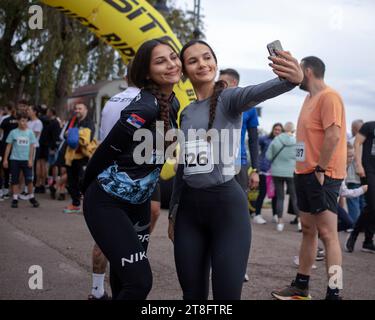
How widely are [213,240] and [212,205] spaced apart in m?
0.20

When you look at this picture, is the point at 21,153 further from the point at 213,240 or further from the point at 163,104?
the point at 213,240

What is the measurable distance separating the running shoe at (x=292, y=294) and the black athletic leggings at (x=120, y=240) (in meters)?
1.88

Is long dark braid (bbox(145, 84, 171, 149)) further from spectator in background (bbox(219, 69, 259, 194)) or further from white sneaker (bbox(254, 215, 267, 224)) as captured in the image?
white sneaker (bbox(254, 215, 267, 224))

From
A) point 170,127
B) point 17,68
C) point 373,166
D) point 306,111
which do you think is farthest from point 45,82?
point 170,127

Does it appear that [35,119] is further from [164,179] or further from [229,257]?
[229,257]

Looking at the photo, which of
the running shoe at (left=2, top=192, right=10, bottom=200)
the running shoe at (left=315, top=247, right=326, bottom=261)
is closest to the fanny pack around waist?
the running shoe at (left=315, top=247, right=326, bottom=261)

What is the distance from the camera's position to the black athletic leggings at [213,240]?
8.29 feet

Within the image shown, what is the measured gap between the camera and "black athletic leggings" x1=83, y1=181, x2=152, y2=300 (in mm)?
2496

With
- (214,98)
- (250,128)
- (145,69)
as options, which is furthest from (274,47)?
(250,128)

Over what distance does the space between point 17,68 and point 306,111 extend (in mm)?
16535

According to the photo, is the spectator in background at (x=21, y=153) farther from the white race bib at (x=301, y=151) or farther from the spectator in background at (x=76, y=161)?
the white race bib at (x=301, y=151)

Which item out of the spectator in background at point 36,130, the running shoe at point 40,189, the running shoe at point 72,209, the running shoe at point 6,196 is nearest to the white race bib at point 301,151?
the running shoe at point 72,209

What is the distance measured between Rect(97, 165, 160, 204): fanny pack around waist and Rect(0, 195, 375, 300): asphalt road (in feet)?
5.04

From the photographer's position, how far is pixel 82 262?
5.00 metres
